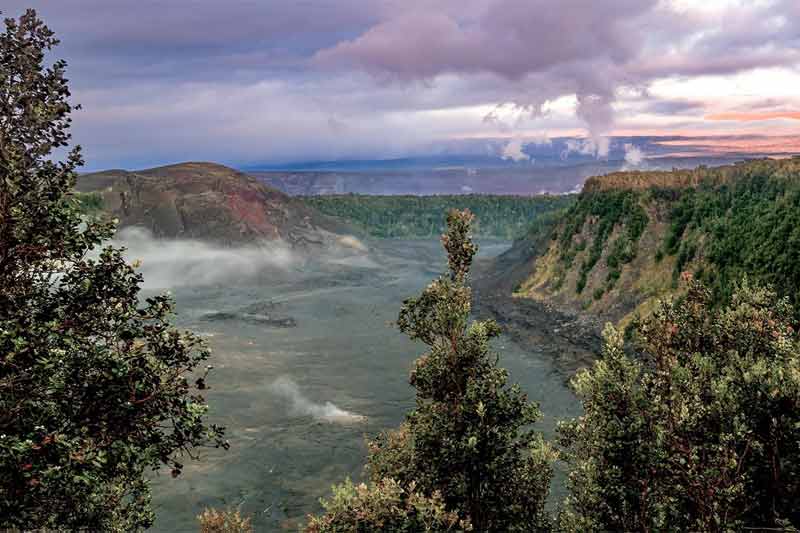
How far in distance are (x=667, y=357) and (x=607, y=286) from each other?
274 ft

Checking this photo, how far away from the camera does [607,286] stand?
98.4 meters

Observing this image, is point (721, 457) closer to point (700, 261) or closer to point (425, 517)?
point (425, 517)

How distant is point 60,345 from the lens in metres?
11.3

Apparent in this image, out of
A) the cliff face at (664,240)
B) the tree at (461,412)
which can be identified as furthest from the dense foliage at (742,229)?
the tree at (461,412)

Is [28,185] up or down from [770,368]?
up

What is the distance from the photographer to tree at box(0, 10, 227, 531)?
10.6 meters

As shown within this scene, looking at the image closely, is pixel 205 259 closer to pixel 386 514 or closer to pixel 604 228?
pixel 604 228

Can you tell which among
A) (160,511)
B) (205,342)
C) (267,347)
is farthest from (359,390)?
(205,342)

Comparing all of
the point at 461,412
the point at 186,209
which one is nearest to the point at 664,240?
the point at 461,412

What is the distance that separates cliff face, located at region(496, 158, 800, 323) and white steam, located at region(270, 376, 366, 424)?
45377 mm

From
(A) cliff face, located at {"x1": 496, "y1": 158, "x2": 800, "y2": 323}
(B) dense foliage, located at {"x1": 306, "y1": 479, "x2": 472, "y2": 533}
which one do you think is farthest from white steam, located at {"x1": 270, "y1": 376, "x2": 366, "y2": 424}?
(B) dense foliage, located at {"x1": 306, "y1": 479, "x2": 472, "y2": 533}

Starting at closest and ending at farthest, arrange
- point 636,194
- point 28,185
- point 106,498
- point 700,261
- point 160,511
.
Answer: point 28,185 < point 106,498 < point 160,511 < point 700,261 < point 636,194

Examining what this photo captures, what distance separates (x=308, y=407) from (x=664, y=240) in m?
65.7

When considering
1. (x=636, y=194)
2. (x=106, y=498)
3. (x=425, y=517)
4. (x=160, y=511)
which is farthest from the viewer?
(x=636, y=194)
